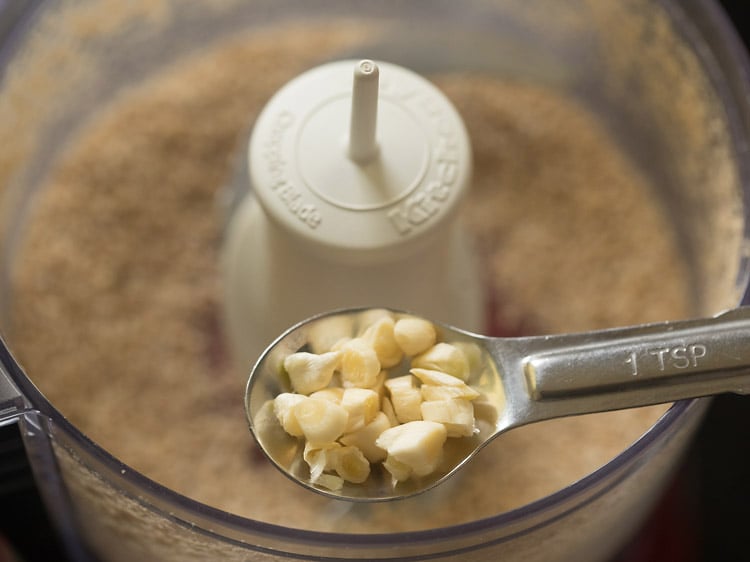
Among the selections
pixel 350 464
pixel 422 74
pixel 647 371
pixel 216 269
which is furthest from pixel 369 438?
pixel 422 74

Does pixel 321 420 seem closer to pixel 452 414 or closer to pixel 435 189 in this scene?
pixel 452 414

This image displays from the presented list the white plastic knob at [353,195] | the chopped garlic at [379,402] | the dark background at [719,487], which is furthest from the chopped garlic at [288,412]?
the dark background at [719,487]

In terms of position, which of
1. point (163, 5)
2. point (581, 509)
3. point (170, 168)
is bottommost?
point (581, 509)

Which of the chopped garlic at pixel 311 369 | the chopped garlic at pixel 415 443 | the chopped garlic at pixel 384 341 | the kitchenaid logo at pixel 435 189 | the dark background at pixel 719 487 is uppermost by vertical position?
the kitchenaid logo at pixel 435 189

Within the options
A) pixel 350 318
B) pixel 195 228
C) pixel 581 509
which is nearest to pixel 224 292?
pixel 195 228

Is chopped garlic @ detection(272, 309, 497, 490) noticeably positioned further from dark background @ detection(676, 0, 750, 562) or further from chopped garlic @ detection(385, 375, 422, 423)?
dark background @ detection(676, 0, 750, 562)

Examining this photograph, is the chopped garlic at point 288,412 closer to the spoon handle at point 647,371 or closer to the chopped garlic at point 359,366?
the chopped garlic at point 359,366

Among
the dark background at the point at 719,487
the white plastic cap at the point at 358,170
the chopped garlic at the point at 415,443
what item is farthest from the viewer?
the dark background at the point at 719,487

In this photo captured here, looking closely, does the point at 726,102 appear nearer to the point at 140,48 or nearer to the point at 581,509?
the point at 581,509
